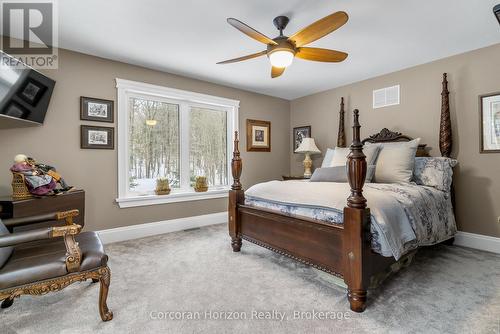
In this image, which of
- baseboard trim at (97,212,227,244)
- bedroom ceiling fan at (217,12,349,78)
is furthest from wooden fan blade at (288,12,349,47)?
baseboard trim at (97,212,227,244)

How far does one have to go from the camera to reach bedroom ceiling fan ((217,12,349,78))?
1.90 metres

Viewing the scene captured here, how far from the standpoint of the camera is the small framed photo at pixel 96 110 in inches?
122

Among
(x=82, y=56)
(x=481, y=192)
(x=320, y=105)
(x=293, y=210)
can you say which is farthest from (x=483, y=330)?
(x=82, y=56)

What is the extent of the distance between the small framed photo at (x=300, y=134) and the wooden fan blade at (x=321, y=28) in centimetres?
285

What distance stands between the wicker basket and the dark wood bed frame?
207 cm

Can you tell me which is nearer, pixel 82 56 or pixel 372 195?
pixel 372 195

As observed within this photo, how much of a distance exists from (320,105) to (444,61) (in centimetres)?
194

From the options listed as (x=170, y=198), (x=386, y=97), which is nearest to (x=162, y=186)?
(x=170, y=198)

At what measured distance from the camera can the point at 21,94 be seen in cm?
236

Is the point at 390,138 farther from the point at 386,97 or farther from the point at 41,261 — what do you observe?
the point at 41,261

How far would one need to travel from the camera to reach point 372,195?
1.98 m

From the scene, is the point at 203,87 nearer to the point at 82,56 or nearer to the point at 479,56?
the point at 82,56

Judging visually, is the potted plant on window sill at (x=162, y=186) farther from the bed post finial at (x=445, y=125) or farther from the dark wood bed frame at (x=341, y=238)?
the bed post finial at (x=445, y=125)

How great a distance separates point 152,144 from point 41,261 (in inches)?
97.1
